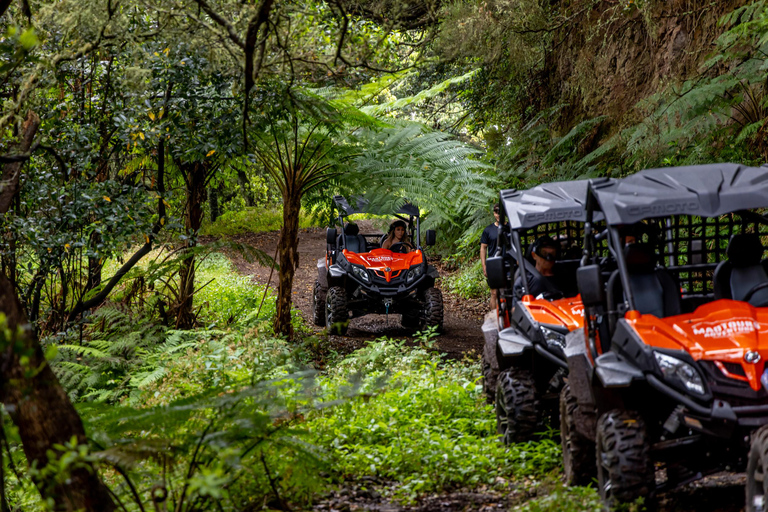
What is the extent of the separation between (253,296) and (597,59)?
807cm

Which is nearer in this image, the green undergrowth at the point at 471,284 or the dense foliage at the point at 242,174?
the dense foliage at the point at 242,174

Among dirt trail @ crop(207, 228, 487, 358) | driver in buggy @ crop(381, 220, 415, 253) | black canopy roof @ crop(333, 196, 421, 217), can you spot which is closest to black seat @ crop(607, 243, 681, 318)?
black canopy roof @ crop(333, 196, 421, 217)

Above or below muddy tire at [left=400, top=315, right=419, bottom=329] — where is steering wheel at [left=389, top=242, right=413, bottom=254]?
above

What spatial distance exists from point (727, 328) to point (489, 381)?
316 centimetres

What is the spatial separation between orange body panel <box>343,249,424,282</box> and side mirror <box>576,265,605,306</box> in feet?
24.2

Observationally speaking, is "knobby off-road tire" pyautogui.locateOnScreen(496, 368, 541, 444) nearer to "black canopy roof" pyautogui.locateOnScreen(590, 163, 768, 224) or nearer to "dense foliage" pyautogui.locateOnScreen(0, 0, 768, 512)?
"dense foliage" pyautogui.locateOnScreen(0, 0, 768, 512)

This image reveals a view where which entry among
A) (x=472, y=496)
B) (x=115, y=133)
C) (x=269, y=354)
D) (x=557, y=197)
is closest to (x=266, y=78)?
(x=115, y=133)

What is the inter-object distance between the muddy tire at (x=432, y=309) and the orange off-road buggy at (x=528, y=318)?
4333 mm

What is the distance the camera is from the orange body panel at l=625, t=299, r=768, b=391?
13.6 ft

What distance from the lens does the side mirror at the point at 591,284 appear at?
15.0 feet

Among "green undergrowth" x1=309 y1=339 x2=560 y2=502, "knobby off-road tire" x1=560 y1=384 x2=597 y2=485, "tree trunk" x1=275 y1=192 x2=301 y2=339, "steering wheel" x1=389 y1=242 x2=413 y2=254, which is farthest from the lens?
"steering wheel" x1=389 y1=242 x2=413 y2=254

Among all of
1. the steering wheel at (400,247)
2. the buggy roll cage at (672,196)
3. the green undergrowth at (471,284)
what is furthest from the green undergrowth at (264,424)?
the green undergrowth at (471,284)

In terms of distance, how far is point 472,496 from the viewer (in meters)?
5.33

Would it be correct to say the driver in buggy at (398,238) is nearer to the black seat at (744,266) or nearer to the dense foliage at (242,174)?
the dense foliage at (242,174)
